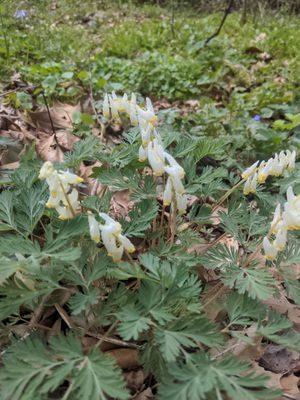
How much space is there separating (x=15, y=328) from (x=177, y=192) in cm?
84

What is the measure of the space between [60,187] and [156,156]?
0.41 meters

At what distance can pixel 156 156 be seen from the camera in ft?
6.01

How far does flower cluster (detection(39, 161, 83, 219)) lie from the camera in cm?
165

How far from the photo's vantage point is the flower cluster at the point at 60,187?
5.40 ft

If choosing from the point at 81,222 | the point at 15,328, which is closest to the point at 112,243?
the point at 81,222

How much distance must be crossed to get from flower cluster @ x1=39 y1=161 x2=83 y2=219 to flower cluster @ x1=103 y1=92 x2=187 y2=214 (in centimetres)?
33

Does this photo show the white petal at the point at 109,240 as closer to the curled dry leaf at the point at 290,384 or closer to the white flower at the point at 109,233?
the white flower at the point at 109,233

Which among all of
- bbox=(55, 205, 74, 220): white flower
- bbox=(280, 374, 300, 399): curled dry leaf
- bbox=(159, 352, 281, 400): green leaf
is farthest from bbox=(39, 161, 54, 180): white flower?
bbox=(280, 374, 300, 399): curled dry leaf

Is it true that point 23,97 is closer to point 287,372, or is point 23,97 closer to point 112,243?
point 112,243

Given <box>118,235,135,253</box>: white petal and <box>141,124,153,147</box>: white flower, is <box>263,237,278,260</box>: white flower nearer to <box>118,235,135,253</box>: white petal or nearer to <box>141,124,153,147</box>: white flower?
<box>118,235,135,253</box>: white petal

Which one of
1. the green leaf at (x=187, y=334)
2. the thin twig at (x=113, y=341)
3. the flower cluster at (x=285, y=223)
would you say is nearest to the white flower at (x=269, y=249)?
the flower cluster at (x=285, y=223)

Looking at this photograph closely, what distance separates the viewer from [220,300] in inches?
76.3

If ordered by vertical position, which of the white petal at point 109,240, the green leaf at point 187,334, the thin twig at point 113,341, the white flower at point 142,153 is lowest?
the thin twig at point 113,341

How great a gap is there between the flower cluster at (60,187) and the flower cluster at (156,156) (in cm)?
33
